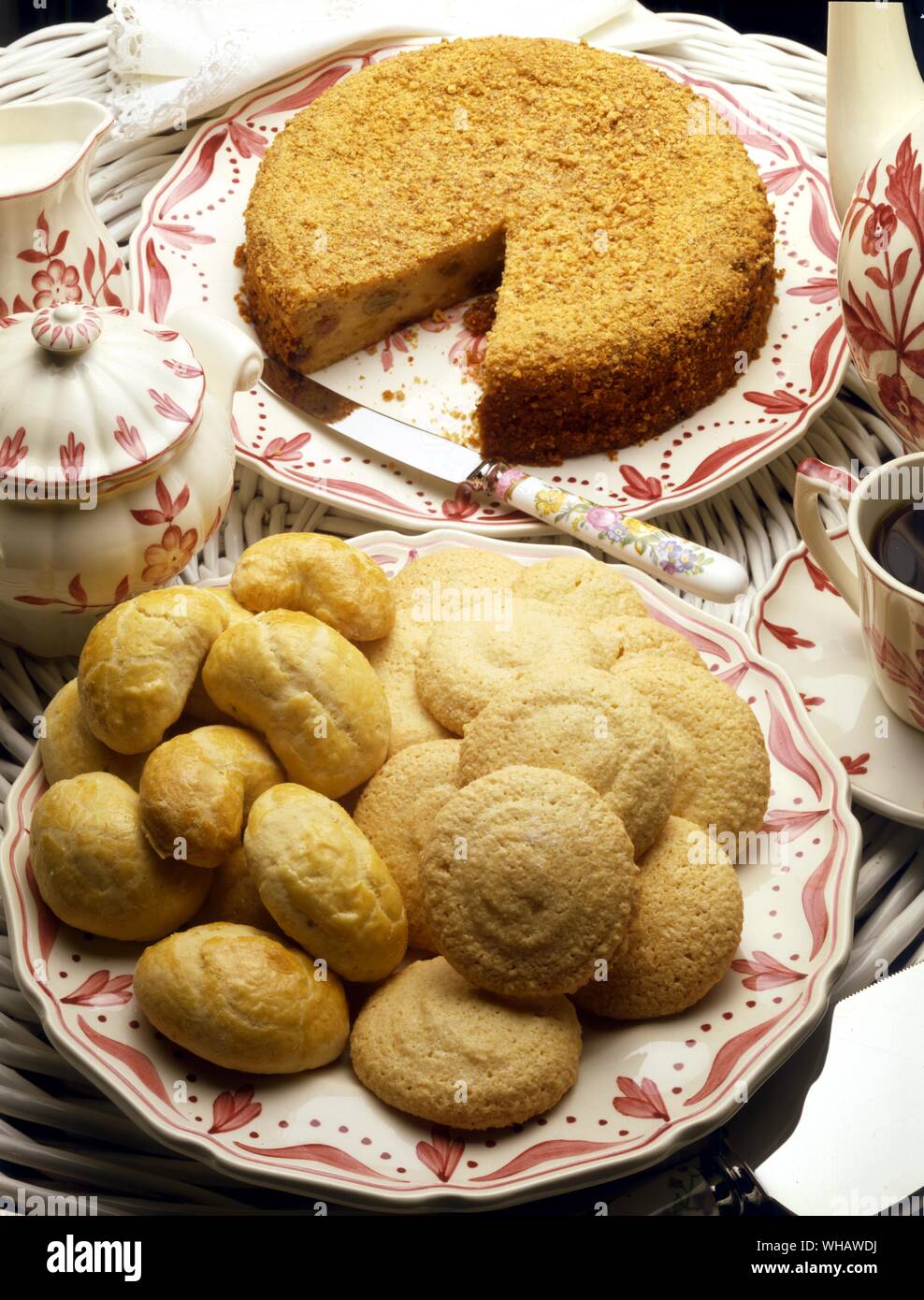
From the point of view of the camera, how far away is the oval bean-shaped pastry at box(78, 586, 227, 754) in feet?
3.59

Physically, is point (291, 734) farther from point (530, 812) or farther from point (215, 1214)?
point (215, 1214)

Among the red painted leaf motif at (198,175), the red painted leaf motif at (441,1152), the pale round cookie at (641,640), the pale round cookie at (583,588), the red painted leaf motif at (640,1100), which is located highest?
the red painted leaf motif at (198,175)

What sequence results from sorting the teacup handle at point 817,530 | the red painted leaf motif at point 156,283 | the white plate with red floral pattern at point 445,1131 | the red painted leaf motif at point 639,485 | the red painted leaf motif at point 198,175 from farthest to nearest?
1. the red painted leaf motif at point 198,175
2. the red painted leaf motif at point 156,283
3. the red painted leaf motif at point 639,485
4. the teacup handle at point 817,530
5. the white plate with red floral pattern at point 445,1131

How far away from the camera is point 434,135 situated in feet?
6.07

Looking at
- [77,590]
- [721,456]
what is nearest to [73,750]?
[77,590]

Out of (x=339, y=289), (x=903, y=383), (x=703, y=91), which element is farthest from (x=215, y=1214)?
(x=703, y=91)

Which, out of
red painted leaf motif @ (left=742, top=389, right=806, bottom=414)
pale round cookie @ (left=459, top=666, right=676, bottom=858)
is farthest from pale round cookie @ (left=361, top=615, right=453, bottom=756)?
red painted leaf motif @ (left=742, top=389, right=806, bottom=414)

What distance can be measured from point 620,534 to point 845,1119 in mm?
616

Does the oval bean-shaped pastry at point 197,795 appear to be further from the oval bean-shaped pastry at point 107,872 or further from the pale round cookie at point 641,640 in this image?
the pale round cookie at point 641,640

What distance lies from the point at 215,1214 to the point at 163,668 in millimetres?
418

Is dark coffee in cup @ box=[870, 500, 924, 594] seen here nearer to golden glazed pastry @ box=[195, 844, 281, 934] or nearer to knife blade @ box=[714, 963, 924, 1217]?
knife blade @ box=[714, 963, 924, 1217]

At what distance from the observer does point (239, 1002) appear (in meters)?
0.99

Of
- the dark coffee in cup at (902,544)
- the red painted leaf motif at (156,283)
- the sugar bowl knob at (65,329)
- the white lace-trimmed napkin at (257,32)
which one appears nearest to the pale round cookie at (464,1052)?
the dark coffee in cup at (902,544)

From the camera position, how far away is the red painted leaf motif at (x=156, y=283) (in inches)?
68.1
